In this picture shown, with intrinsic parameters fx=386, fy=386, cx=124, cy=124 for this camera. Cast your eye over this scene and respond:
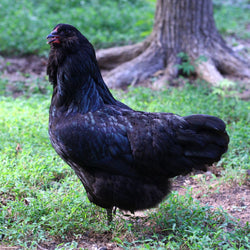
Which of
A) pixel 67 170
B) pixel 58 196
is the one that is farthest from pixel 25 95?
pixel 58 196

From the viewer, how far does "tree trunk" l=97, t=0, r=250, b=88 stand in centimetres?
726

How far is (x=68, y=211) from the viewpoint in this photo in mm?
3744

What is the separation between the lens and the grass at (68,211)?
3404 mm

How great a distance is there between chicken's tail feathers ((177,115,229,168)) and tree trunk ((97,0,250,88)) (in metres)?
3.87

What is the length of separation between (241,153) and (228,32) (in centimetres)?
605

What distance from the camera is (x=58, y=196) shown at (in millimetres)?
3980

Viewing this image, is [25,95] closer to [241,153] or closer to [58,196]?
[58,196]

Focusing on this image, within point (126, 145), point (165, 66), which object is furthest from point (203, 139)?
point (165, 66)

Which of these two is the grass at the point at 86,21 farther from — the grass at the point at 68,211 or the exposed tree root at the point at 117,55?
the grass at the point at 68,211

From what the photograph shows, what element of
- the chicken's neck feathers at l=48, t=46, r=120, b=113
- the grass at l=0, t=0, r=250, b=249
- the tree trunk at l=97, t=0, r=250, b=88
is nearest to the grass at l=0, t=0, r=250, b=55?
the tree trunk at l=97, t=0, r=250, b=88

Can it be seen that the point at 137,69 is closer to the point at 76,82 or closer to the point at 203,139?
the point at 76,82

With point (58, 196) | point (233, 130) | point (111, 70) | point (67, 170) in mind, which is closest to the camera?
point (58, 196)

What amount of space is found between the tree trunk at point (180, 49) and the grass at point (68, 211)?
7.22 feet

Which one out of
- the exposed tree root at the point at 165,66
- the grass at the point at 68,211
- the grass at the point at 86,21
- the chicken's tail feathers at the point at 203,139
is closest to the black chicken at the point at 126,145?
the chicken's tail feathers at the point at 203,139
